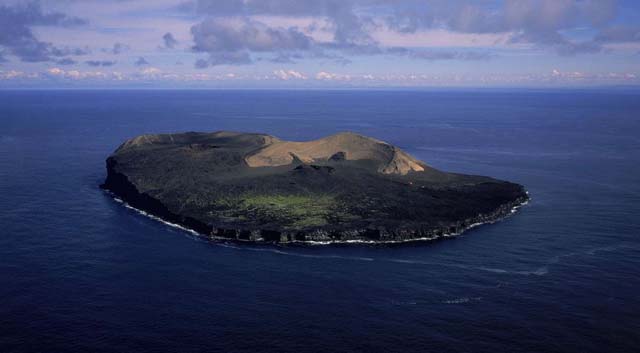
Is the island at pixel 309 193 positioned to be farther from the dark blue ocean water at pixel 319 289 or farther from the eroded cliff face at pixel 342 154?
the dark blue ocean water at pixel 319 289

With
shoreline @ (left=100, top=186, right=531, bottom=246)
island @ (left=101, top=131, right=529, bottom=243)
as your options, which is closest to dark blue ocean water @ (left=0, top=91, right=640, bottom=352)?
shoreline @ (left=100, top=186, right=531, bottom=246)

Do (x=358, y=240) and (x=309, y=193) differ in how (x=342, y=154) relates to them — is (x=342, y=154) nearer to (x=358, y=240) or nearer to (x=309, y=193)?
(x=309, y=193)

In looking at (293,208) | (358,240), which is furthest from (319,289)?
(293,208)

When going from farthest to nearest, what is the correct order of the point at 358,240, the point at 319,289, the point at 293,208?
the point at 293,208 → the point at 358,240 → the point at 319,289

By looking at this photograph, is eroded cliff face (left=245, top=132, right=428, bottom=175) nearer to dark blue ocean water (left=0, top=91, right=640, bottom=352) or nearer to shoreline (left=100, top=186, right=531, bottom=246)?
shoreline (left=100, top=186, right=531, bottom=246)

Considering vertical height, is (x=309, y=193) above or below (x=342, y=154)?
below

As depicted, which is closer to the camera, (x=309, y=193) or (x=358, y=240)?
(x=358, y=240)

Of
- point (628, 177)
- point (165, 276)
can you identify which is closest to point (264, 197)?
point (165, 276)

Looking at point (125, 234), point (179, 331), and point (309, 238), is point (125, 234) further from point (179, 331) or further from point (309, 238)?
point (179, 331)
